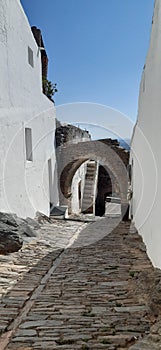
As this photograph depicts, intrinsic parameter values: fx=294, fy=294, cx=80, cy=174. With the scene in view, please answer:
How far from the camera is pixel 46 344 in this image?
237 centimetres

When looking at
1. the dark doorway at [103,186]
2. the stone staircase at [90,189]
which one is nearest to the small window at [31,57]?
the stone staircase at [90,189]

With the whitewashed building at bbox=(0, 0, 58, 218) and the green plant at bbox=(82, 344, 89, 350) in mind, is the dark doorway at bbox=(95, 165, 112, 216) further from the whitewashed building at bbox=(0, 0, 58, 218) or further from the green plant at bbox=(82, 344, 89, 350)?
the green plant at bbox=(82, 344, 89, 350)

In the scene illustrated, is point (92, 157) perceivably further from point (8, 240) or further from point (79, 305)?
point (79, 305)

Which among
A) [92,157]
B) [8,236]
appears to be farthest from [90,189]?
[8,236]

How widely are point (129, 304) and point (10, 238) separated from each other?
288 centimetres

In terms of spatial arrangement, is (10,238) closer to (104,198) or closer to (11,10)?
(11,10)

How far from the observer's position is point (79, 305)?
3189 millimetres

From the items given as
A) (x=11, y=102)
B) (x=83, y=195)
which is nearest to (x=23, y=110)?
(x=11, y=102)

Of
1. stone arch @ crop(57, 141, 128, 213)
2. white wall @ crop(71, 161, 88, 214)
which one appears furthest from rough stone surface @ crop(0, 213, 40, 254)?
white wall @ crop(71, 161, 88, 214)

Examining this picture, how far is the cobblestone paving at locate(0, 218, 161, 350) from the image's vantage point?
2.44 meters

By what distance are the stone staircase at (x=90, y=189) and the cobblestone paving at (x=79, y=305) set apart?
40.4 feet

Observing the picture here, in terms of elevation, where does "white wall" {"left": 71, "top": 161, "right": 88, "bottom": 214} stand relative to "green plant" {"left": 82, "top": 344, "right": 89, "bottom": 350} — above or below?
below

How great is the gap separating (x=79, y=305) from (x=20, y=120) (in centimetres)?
502

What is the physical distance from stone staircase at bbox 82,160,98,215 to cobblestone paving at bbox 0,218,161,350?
485 inches
